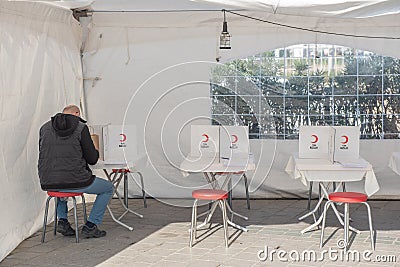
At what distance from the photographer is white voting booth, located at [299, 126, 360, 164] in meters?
6.03

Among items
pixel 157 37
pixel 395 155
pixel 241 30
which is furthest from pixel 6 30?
pixel 395 155

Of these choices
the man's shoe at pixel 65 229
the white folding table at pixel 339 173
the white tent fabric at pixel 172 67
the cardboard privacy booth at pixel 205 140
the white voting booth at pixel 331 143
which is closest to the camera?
the white folding table at pixel 339 173

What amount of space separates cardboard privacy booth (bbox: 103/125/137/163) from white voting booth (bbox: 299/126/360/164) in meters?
1.57

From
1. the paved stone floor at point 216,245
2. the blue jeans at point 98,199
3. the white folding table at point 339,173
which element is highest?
the white folding table at point 339,173

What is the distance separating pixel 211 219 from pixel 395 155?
5.85ft

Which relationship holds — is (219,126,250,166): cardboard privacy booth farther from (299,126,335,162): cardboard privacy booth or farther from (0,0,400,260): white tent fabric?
(0,0,400,260): white tent fabric

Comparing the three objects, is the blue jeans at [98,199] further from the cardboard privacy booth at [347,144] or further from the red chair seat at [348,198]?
the cardboard privacy booth at [347,144]

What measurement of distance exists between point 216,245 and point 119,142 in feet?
4.88

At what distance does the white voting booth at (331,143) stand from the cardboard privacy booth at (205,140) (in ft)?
2.57

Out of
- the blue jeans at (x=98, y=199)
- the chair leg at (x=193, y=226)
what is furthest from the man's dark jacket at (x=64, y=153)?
the chair leg at (x=193, y=226)

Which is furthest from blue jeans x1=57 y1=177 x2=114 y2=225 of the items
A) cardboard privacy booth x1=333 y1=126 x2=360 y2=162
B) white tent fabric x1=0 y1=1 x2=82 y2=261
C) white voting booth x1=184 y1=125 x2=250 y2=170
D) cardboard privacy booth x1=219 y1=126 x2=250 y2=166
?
cardboard privacy booth x1=333 y1=126 x2=360 y2=162

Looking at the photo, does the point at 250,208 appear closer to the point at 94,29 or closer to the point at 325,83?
the point at 325,83

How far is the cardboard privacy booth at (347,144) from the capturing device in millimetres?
6035

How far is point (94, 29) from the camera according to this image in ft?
24.9
